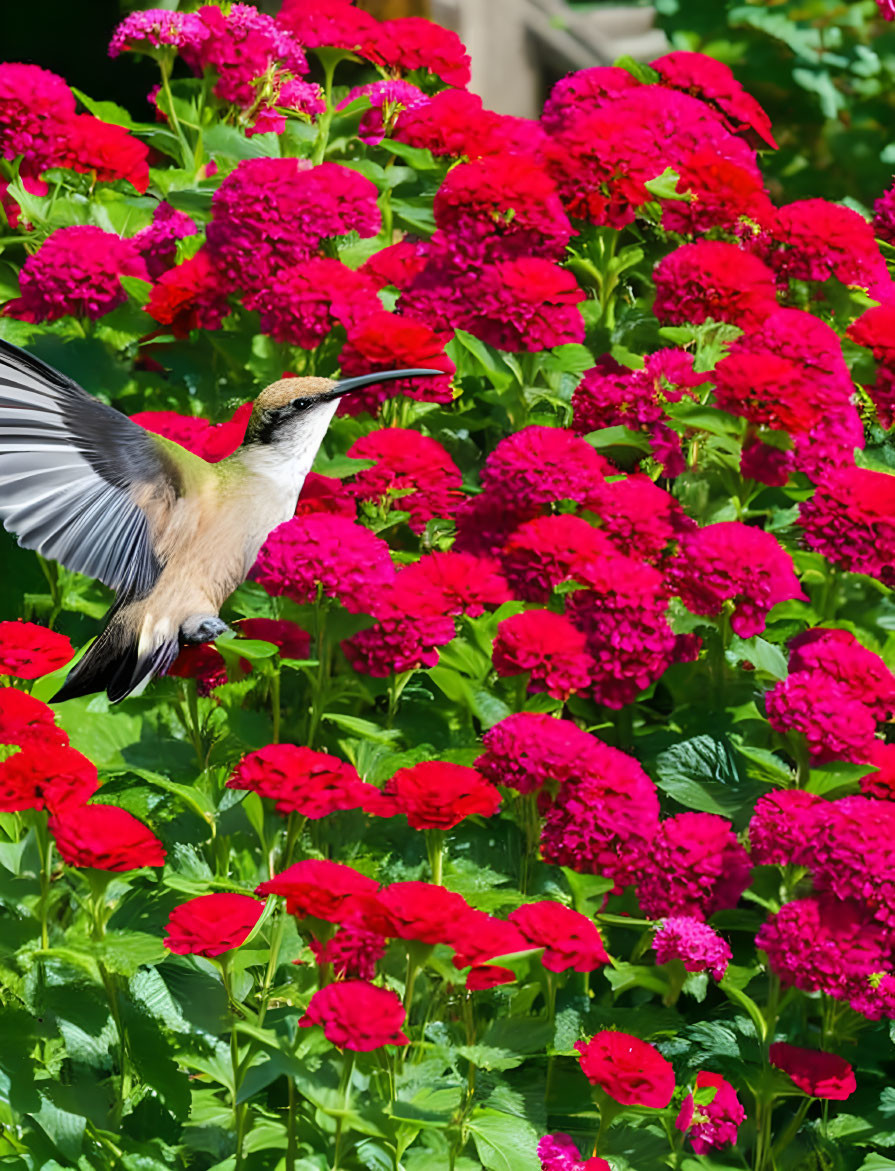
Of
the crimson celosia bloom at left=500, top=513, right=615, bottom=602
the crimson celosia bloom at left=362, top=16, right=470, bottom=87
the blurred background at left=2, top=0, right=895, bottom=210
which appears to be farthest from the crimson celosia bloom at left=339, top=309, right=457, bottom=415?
the blurred background at left=2, top=0, right=895, bottom=210

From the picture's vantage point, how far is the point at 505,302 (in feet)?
8.71

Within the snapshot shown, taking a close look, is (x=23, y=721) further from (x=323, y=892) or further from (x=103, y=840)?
(x=323, y=892)

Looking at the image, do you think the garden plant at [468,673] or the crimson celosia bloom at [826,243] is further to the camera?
the crimson celosia bloom at [826,243]

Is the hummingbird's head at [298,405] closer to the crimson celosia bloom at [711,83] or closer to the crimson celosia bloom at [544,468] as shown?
the crimson celosia bloom at [544,468]

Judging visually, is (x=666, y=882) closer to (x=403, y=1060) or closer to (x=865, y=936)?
(x=865, y=936)

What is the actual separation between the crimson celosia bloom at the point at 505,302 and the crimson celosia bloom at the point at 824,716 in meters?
0.73

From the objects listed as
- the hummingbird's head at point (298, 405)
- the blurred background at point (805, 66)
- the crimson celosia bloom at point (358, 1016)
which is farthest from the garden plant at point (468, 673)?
the blurred background at point (805, 66)

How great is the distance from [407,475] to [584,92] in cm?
108

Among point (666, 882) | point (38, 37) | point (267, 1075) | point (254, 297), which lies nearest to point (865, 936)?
point (666, 882)

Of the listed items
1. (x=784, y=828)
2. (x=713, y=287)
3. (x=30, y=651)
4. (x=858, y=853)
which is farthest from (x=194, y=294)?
(x=858, y=853)

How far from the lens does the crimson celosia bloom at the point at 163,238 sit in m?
3.07

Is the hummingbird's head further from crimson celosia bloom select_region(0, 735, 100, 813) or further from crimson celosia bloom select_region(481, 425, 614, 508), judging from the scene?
crimson celosia bloom select_region(0, 735, 100, 813)

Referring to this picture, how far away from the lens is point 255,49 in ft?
10.3

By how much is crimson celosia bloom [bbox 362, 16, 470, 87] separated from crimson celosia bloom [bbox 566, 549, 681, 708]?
1.25m
